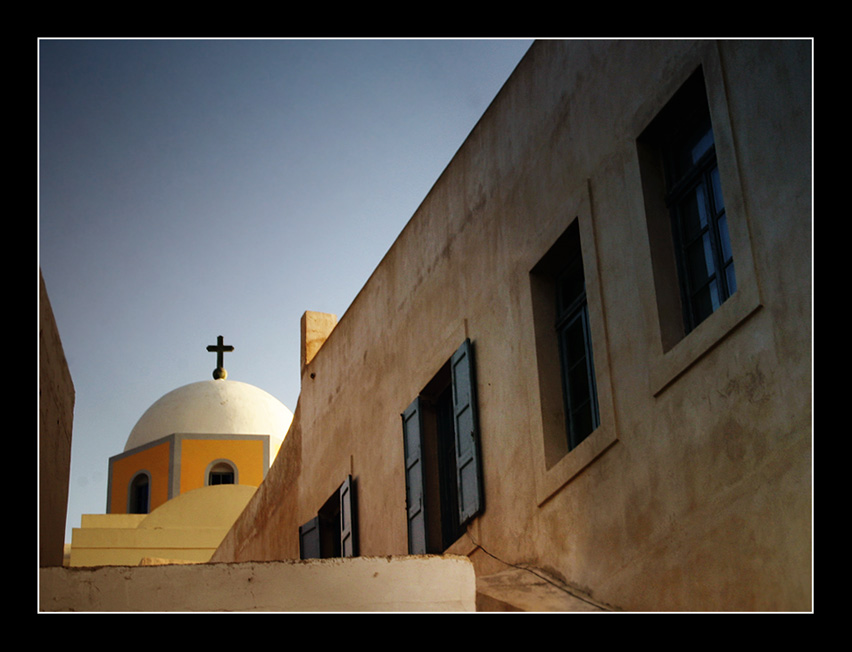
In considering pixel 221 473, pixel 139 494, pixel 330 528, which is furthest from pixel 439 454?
pixel 139 494

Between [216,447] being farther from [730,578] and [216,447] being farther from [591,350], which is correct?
[730,578]

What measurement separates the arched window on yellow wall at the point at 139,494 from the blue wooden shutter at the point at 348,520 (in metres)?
15.1

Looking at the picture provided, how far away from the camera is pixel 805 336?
5203 mm

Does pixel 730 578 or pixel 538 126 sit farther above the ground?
pixel 538 126

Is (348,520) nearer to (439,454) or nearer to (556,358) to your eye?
(439,454)

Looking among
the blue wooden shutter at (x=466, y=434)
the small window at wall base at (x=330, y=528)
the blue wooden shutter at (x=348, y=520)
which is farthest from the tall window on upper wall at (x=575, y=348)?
the small window at wall base at (x=330, y=528)

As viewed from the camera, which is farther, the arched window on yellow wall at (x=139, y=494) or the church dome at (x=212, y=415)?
the church dome at (x=212, y=415)

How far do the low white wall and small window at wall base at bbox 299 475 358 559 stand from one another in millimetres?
5643

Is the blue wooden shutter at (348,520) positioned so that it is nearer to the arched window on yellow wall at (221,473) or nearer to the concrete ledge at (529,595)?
the concrete ledge at (529,595)

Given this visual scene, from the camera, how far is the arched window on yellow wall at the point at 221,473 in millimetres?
26531

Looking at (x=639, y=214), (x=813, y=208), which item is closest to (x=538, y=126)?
(x=639, y=214)

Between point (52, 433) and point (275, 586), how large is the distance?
191 centimetres

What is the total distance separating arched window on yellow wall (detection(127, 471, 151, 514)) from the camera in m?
26.2

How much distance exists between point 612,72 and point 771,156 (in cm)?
192
